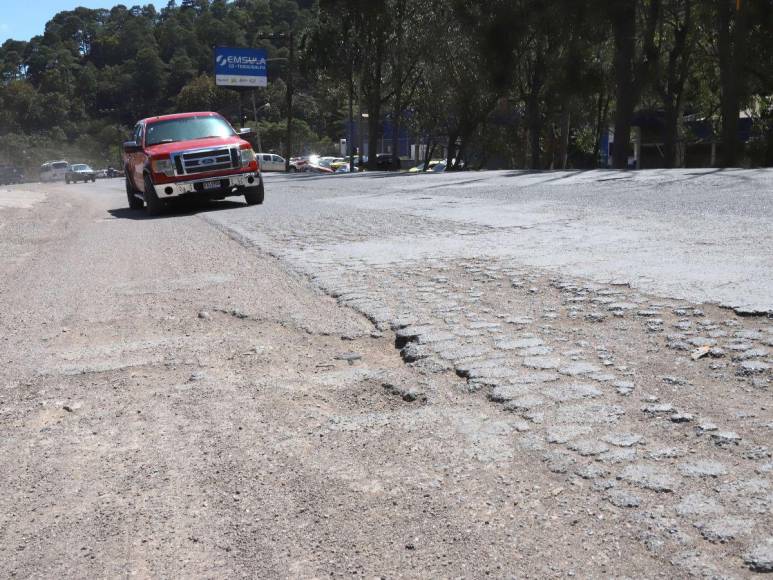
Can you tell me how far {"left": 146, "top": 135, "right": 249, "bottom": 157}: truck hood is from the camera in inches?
598

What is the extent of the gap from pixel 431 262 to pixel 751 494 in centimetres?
502

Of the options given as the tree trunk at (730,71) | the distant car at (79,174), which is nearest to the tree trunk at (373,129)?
the distant car at (79,174)

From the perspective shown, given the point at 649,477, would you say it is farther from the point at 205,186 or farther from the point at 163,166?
the point at 163,166

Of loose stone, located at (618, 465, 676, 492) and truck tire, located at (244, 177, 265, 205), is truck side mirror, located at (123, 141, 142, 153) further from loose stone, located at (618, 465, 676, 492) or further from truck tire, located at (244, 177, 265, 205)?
loose stone, located at (618, 465, 676, 492)

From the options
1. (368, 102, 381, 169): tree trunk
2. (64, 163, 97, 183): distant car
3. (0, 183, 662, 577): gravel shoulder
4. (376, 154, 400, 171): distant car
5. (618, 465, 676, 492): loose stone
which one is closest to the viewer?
(0, 183, 662, 577): gravel shoulder

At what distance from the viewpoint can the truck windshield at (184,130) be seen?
1596cm

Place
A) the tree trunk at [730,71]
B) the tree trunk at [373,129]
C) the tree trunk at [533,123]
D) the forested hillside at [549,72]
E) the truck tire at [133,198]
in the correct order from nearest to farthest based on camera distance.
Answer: the truck tire at [133,198] < the tree trunk at [730,71] < the forested hillside at [549,72] < the tree trunk at [533,123] < the tree trunk at [373,129]

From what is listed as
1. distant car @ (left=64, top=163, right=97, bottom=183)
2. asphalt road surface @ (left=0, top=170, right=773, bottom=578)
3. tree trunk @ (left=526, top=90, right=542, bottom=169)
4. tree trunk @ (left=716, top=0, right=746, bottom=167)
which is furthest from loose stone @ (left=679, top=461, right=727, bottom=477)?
distant car @ (left=64, top=163, right=97, bottom=183)

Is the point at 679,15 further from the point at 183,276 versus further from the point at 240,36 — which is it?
the point at 240,36

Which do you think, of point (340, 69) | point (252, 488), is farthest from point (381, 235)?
point (340, 69)

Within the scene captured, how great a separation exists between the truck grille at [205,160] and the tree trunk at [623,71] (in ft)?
63.0

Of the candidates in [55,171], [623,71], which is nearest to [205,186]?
[623,71]

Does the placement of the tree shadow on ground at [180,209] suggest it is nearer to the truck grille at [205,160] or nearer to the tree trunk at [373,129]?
the truck grille at [205,160]

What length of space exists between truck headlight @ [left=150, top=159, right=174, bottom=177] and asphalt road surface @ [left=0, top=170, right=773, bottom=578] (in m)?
7.41
